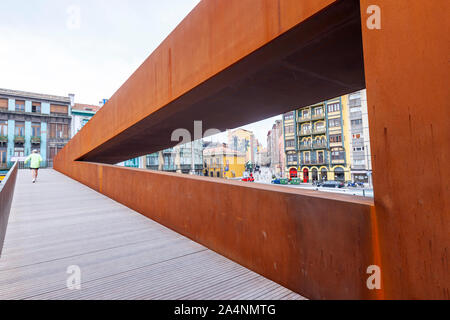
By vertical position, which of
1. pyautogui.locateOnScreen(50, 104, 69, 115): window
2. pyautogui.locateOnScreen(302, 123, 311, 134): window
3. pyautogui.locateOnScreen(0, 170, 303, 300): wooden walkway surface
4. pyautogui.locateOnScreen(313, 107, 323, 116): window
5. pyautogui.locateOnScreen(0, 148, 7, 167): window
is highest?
pyautogui.locateOnScreen(50, 104, 69, 115): window

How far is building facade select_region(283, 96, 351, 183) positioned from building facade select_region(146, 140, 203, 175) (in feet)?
76.1

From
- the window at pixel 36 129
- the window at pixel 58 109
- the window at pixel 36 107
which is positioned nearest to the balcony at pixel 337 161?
the window at pixel 58 109

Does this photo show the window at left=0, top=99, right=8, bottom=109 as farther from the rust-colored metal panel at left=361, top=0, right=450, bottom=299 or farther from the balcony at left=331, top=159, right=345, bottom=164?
the balcony at left=331, top=159, right=345, bottom=164

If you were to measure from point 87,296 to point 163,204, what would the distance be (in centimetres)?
245

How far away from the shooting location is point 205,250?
11.1ft

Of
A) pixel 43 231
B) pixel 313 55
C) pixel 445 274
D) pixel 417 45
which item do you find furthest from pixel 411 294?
pixel 43 231

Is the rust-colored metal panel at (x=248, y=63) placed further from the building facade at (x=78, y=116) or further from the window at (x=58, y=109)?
the window at (x=58, y=109)

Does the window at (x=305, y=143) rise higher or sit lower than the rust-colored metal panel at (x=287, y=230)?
higher

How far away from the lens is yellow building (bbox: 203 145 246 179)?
6956cm

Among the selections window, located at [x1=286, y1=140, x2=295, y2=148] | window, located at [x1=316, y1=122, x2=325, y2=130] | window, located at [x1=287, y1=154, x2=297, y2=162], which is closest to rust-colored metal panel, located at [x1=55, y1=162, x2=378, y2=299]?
window, located at [x1=316, y1=122, x2=325, y2=130]

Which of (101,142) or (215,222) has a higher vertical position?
(101,142)

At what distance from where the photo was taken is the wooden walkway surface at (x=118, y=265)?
2287 mm

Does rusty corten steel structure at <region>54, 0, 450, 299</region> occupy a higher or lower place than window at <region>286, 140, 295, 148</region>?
lower

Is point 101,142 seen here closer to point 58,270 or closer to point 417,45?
point 58,270
